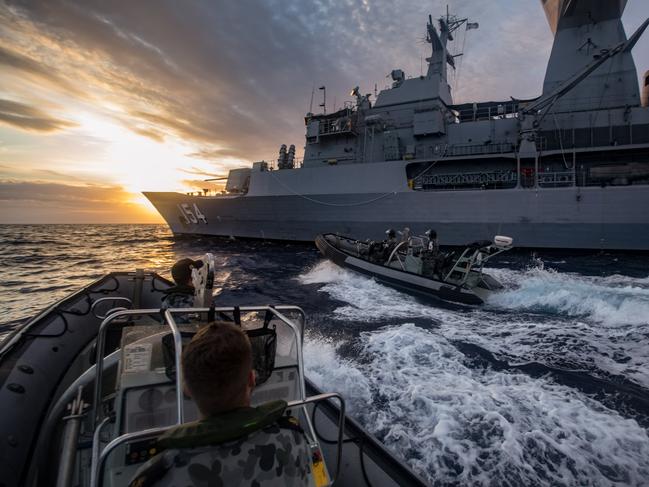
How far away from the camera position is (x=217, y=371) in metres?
1.04

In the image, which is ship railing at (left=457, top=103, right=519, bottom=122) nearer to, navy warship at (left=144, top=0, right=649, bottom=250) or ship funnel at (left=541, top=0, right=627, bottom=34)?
navy warship at (left=144, top=0, right=649, bottom=250)

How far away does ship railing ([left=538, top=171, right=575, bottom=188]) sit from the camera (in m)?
15.3

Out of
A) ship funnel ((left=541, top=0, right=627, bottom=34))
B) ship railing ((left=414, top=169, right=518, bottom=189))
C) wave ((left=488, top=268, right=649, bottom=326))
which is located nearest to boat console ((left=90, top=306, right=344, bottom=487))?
wave ((left=488, top=268, right=649, bottom=326))

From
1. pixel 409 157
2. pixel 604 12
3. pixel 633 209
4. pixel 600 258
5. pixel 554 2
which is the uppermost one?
pixel 554 2

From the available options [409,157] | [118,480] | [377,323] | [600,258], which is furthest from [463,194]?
[118,480]

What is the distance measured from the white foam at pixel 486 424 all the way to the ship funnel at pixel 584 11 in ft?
71.1

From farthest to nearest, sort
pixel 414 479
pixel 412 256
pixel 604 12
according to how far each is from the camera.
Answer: pixel 604 12, pixel 412 256, pixel 414 479

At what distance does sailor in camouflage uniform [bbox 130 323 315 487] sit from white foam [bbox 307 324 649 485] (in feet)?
7.19

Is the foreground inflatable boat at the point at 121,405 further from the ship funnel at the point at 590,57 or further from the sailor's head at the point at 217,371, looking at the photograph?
the ship funnel at the point at 590,57

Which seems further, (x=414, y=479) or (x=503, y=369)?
(x=503, y=369)

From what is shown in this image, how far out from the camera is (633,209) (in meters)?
14.3

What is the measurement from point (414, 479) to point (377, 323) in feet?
15.1

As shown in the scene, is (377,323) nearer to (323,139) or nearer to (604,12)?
(323,139)

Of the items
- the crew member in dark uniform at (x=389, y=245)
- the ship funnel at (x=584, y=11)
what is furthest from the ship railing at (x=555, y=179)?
the crew member in dark uniform at (x=389, y=245)
